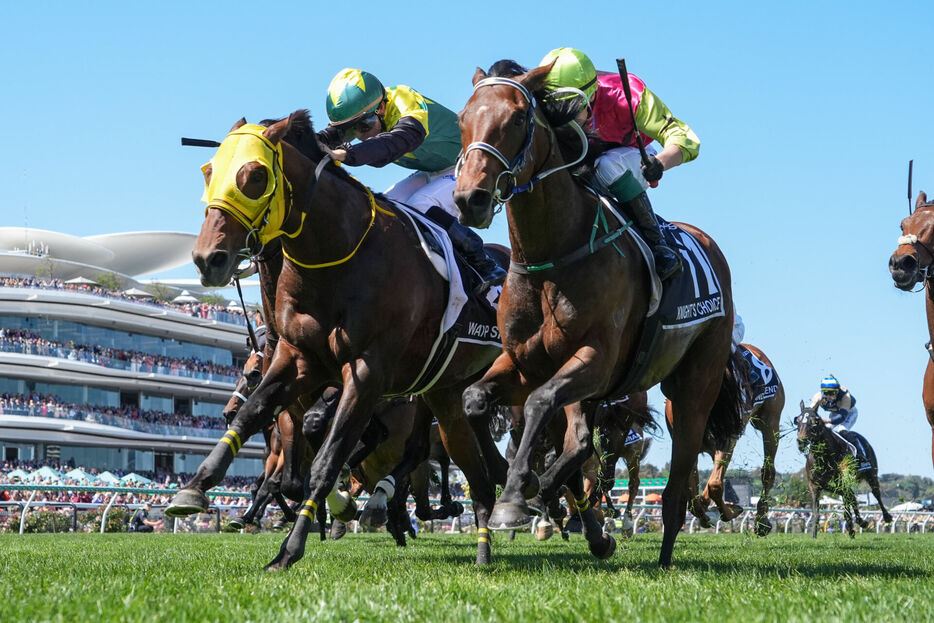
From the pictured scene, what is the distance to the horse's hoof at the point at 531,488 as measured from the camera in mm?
5027

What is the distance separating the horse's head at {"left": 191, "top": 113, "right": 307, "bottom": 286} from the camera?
214 inches

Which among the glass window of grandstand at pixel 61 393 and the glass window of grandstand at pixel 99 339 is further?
the glass window of grandstand at pixel 99 339

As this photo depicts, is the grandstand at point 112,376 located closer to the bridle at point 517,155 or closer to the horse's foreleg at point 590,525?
the horse's foreleg at point 590,525

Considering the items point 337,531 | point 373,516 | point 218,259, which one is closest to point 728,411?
point 373,516

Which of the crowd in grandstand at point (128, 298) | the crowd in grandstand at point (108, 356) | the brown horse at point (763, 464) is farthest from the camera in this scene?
the crowd in grandstand at point (128, 298)

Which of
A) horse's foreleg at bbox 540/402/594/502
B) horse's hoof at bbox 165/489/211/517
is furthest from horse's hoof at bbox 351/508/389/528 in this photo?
horse's hoof at bbox 165/489/211/517

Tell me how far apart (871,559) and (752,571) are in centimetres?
184

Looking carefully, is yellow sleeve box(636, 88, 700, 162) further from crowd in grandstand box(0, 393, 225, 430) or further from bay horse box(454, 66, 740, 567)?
crowd in grandstand box(0, 393, 225, 430)

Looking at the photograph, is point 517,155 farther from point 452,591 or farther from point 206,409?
point 206,409

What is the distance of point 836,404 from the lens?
14.9m

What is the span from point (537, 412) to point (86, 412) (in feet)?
161

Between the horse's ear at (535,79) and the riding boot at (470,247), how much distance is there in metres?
1.91

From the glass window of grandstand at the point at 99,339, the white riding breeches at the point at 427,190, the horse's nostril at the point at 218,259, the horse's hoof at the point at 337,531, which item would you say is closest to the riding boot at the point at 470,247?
the white riding breeches at the point at 427,190

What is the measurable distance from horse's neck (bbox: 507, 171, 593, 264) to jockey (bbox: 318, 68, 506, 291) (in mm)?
1255
